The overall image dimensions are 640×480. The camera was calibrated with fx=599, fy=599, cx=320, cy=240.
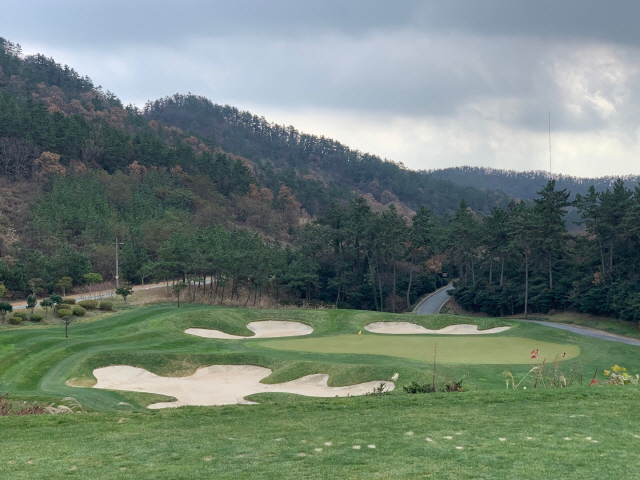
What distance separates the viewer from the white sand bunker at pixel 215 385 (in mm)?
24062

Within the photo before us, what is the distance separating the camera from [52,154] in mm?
84625

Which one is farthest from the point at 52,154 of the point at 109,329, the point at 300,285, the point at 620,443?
the point at 620,443

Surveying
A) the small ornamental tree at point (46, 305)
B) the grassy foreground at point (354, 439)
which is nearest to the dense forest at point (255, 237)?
the small ornamental tree at point (46, 305)

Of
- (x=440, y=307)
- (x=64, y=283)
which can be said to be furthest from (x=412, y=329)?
(x=64, y=283)

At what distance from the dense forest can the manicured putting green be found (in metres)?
16.7

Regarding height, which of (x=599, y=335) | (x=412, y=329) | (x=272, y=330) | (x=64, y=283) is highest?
(x=64, y=283)

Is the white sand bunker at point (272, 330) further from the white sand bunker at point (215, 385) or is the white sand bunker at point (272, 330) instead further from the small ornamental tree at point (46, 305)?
the white sand bunker at point (215, 385)

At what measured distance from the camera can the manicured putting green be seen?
28.9 metres

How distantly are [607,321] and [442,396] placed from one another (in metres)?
41.7

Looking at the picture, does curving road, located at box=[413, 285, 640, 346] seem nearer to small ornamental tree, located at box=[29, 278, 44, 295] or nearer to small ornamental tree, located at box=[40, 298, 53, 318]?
small ornamental tree, located at box=[40, 298, 53, 318]

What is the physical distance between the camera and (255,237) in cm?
6869

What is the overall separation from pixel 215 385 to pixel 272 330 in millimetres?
15444

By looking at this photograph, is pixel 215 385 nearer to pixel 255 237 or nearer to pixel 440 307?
pixel 255 237

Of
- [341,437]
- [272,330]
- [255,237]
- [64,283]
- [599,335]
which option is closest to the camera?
[341,437]
